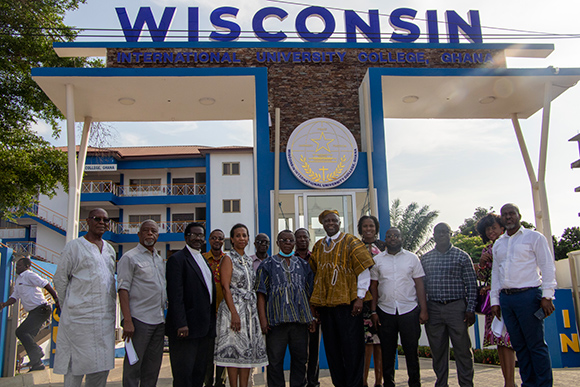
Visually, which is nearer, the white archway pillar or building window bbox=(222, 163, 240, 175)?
the white archway pillar

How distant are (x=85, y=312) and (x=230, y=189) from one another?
2841cm

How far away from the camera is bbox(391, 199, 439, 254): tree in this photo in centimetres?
2567

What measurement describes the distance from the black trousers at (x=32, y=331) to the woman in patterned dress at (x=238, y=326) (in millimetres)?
3764

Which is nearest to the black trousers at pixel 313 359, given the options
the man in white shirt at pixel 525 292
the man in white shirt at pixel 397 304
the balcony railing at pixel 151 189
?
the man in white shirt at pixel 397 304

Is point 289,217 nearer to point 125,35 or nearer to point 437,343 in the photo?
point 437,343

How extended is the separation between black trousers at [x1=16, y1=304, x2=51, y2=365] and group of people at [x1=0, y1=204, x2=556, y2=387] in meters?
Answer: 2.92

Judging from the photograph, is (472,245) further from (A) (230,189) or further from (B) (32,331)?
(B) (32,331)

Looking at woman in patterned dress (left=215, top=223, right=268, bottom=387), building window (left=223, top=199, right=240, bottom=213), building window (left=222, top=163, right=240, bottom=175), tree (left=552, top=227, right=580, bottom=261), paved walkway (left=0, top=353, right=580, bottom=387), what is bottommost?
paved walkway (left=0, top=353, right=580, bottom=387)

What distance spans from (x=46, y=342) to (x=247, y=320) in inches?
292

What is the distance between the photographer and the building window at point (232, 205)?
107 feet

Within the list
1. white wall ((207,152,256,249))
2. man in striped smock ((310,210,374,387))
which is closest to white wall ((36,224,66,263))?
white wall ((207,152,256,249))

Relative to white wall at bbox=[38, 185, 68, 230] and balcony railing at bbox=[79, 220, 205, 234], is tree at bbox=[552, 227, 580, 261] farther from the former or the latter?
white wall at bbox=[38, 185, 68, 230]

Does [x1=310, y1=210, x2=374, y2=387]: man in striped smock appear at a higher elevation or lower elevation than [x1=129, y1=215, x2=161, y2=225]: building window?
lower

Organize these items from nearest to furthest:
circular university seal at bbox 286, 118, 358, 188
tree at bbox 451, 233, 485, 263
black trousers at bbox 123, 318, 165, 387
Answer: black trousers at bbox 123, 318, 165, 387
circular university seal at bbox 286, 118, 358, 188
tree at bbox 451, 233, 485, 263
